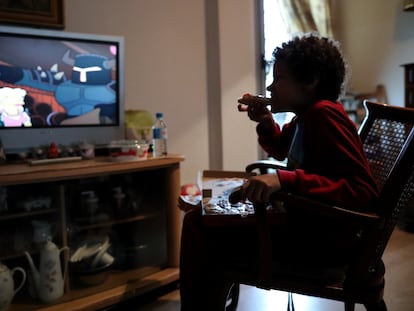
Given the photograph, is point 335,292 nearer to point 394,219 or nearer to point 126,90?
point 394,219

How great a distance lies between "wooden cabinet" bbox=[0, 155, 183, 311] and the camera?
148 cm

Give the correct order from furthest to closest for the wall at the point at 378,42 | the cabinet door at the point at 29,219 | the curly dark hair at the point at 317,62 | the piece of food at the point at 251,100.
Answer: the wall at the point at 378,42, the cabinet door at the point at 29,219, the piece of food at the point at 251,100, the curly dark hair at the point at 317,62

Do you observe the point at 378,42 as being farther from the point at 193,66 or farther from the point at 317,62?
the point at 317,62

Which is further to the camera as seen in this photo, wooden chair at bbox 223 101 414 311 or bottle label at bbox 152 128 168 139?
bottle label at bbox 152 128 168 139

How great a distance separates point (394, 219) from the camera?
3.11 ft

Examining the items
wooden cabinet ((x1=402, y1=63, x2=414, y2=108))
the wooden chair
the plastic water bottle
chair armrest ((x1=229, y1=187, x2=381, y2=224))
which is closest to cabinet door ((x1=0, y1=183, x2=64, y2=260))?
the plastic water bottle

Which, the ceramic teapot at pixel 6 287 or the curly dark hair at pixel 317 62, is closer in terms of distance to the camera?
the curly dark hair at pixel 317 62

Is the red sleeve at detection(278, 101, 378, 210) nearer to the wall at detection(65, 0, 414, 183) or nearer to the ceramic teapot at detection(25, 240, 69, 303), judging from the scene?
the ceramic teapot at detection(25, 240, 69, 303)

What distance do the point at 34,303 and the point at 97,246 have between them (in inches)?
13.2

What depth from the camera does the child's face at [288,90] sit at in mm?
1035

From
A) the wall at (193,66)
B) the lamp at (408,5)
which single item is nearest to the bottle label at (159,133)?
the wall at (193,66)

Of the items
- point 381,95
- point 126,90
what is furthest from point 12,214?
point 381,95

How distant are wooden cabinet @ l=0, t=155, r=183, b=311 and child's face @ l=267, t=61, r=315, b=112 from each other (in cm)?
78

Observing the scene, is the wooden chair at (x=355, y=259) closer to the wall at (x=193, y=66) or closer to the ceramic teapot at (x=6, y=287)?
the ceramic teapot at (x=6, y=287)
